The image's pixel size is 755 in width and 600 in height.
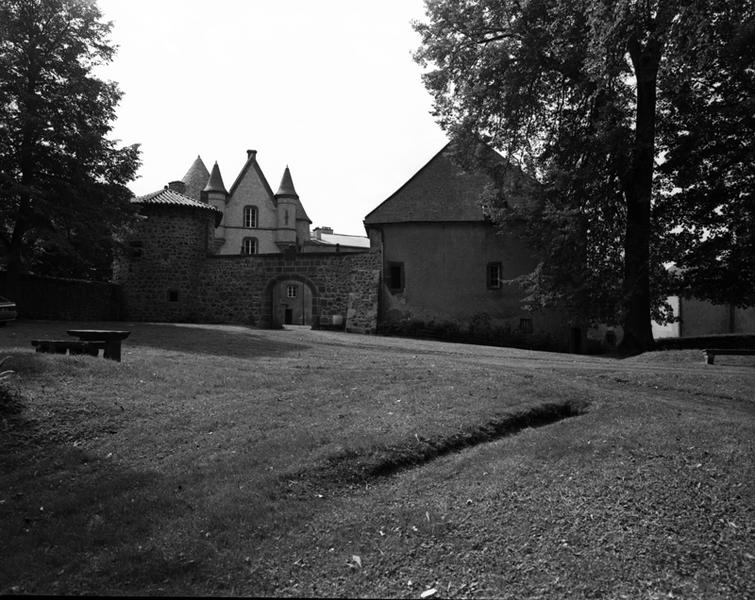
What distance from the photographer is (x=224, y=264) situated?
3209 cm

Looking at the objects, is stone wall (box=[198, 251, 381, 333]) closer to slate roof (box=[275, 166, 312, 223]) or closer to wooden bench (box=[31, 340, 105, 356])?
wooden bench (box=[31, 340, 105, 356])

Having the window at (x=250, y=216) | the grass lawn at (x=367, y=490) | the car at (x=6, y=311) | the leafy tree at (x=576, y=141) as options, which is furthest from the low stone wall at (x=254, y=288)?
the window at (x=250, y=216)

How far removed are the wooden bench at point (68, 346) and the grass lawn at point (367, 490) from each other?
122 cm

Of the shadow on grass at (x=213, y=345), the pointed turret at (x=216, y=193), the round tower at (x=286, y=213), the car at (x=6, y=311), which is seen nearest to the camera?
the shadow on grass at (x=213, y=345)

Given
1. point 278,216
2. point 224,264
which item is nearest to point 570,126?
point 224,264

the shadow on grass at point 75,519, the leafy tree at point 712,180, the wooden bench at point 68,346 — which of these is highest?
the leafy tree at point 712,180

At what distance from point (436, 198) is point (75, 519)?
1022 inches

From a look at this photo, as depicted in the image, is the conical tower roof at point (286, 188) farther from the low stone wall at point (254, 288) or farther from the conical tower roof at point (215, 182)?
the low stone wall at point (254, 288)

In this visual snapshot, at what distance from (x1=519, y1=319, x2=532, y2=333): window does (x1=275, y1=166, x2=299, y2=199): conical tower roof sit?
31.0 meters

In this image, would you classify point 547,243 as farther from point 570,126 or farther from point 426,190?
point 426,190

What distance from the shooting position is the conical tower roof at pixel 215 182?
51.0 metres

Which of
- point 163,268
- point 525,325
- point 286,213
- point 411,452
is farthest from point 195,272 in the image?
point 411,452

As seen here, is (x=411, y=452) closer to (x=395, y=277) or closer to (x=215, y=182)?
(x=395, y=277)

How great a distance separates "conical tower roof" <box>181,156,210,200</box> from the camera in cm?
5188
